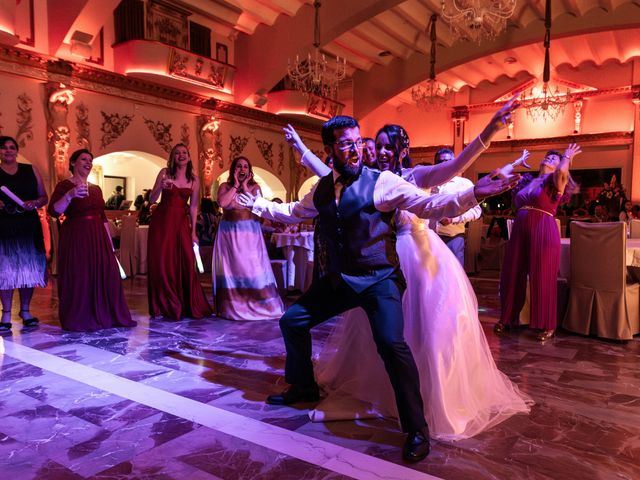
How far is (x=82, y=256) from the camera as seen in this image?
4.06 m

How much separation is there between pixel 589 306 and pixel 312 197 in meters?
2.99

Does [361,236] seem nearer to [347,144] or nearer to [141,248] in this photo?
[347,144]

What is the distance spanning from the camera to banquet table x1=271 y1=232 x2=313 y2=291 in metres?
5.92

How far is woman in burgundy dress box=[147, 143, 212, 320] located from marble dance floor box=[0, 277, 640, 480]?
3.08ft

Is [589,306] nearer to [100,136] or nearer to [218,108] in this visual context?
[100,136]

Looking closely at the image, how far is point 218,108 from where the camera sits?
459 inches

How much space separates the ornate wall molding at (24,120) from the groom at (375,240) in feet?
26.3

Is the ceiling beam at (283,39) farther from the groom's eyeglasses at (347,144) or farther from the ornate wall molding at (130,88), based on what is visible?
the groom's eyeglasses at (347,144)

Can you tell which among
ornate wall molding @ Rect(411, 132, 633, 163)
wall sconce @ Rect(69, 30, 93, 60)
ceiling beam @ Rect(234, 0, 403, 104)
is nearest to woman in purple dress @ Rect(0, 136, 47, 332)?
wall sconce @ Rect(69, 30, 93, 60)

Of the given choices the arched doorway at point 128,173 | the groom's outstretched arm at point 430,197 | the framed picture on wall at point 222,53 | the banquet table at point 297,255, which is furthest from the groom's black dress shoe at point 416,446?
the arched doorway at point 128,173

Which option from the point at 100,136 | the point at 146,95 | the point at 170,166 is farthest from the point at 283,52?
the point at 170,166

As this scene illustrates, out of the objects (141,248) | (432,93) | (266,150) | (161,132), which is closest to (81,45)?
(161,132)

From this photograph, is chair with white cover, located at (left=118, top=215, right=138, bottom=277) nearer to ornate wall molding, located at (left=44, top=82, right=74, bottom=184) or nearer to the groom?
ornate wall molding, located at (left=44, top=82, right=74, bottom=184)

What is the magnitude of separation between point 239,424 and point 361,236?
106cm
